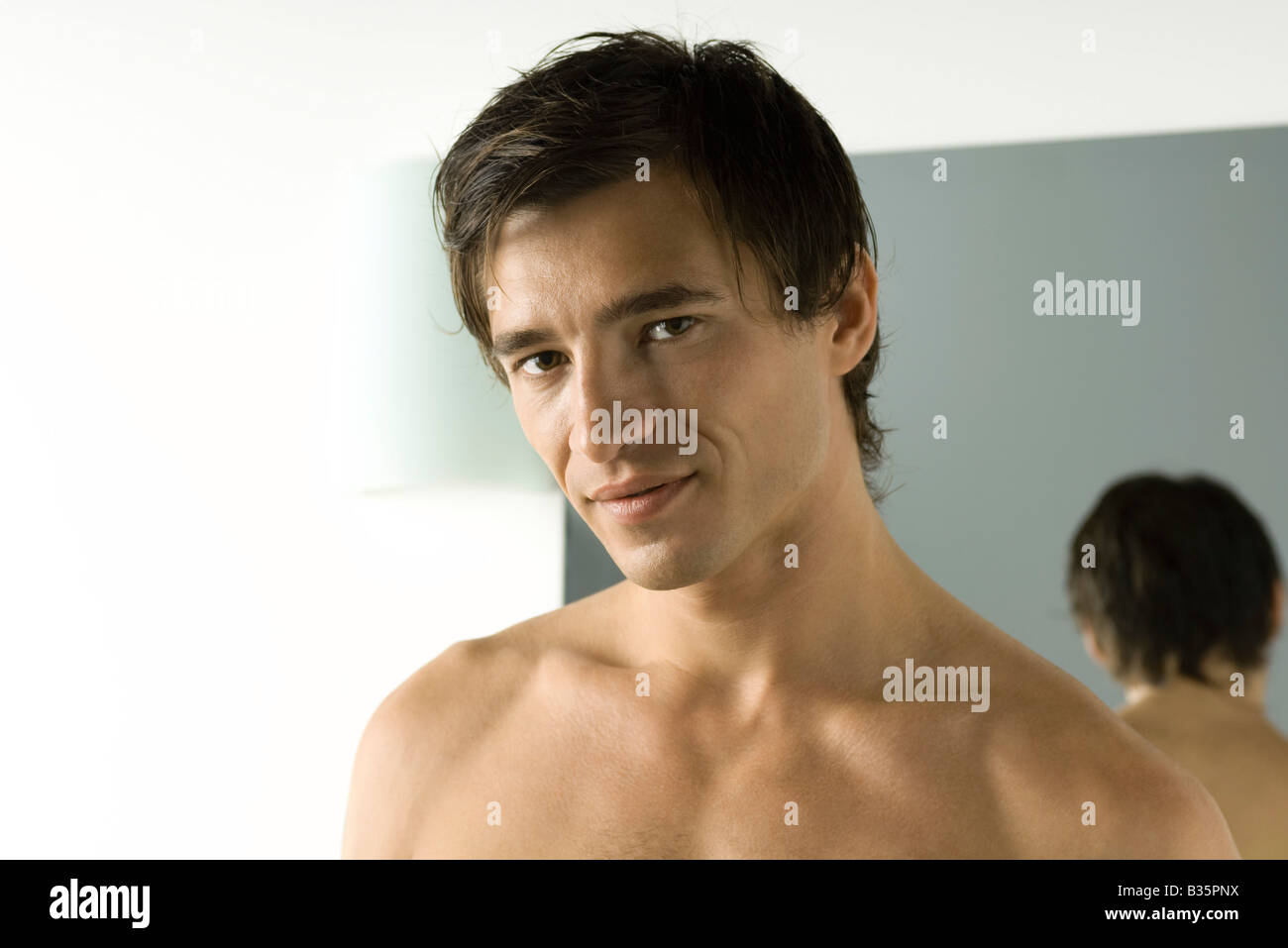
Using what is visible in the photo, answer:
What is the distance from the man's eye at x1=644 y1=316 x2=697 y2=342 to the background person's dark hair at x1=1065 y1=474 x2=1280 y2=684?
0.50 meters

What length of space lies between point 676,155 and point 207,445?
87 cm

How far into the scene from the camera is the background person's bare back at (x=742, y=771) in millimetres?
709

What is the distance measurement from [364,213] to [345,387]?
0.18 metres

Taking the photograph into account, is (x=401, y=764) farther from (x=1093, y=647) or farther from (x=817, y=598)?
(x=1093, y=647)

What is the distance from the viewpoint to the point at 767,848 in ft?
2.44

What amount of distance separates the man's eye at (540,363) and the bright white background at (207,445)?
0.45m

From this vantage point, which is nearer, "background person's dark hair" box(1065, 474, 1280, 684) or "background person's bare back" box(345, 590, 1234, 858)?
"background person's bare back" box(345, 590, 1234, 858)

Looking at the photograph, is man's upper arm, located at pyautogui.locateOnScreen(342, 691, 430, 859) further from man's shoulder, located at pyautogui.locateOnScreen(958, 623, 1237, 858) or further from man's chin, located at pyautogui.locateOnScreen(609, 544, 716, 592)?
man's shoulder, located at pyautogui.locateOnScreen(958, 623, 1237, 858)

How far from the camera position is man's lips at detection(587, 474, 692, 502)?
71 centimetres

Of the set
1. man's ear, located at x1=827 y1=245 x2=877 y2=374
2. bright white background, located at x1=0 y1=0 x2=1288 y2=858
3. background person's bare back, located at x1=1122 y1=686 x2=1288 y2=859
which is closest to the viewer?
man's ear, located at x1=827 y1=245 x2=877 y2=374
